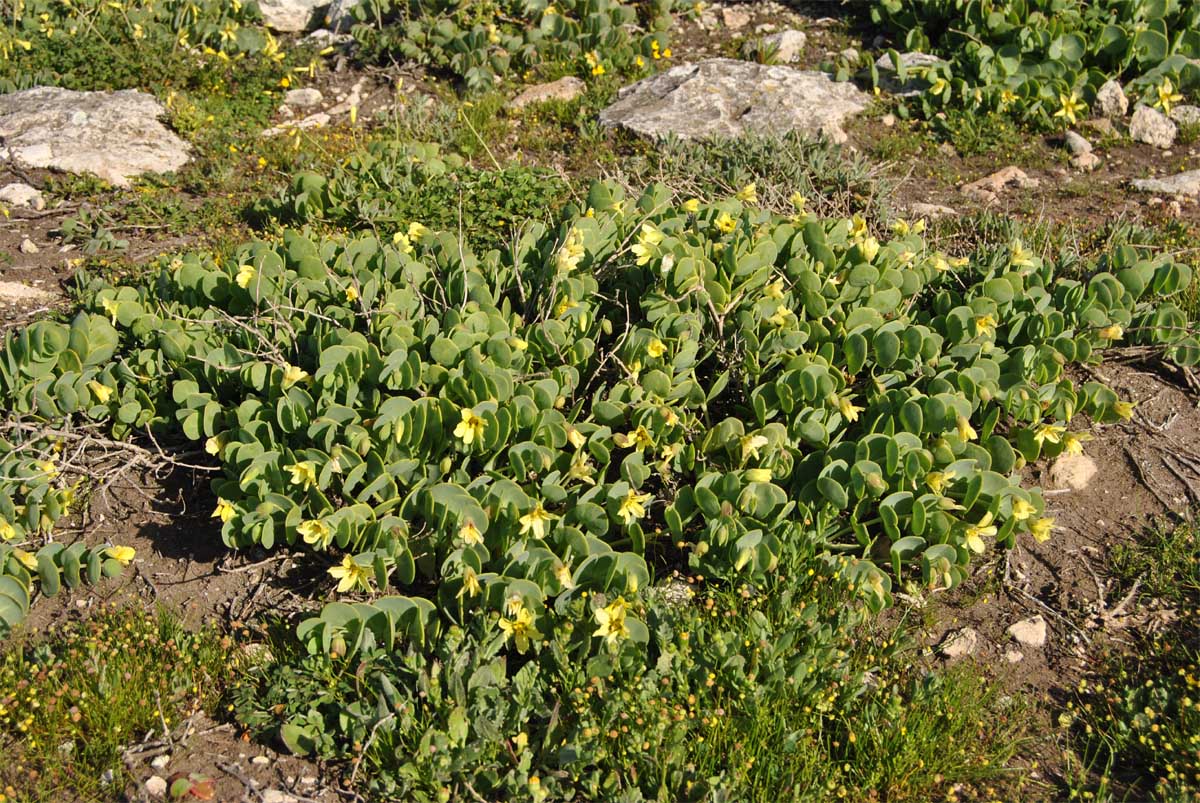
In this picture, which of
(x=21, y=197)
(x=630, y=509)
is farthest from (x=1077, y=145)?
(x=21, y=197)

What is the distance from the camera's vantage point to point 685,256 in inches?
167

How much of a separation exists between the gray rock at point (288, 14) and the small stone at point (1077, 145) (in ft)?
17.9

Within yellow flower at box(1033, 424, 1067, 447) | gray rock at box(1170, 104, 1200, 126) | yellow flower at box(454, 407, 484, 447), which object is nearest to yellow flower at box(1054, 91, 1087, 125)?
gray rock at box(1170, 104, 1200, 126)

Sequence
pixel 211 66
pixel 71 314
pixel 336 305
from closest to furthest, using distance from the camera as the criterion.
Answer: pixel 336 305, pixel 71 314, pixel 211 66

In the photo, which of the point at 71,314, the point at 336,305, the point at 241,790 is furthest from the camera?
the point at 71,314

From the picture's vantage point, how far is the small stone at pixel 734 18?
26.1ft

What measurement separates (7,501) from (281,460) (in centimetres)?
98

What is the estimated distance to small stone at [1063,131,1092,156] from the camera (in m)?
6.36

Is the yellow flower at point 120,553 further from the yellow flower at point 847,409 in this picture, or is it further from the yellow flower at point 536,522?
the yellow flower at point 847,409

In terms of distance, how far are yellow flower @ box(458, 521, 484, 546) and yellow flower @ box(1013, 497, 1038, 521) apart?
5.88 feet

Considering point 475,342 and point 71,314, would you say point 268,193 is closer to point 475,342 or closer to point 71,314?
point 71,314

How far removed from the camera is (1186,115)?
6555 millimetres

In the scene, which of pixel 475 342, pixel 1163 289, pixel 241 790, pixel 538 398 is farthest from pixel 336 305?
pixel 1163 289

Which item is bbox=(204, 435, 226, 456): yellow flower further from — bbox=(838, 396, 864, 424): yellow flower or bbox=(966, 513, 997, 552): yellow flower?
bbox=(966, 513, 997, 552): yellow flower
